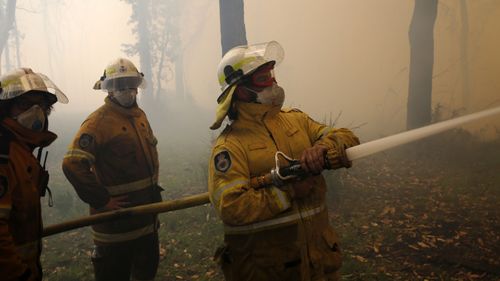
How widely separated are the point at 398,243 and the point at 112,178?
4302 mm

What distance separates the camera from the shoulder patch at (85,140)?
3914 millimetres

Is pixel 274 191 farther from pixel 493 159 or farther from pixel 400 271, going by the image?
pixel 493 159

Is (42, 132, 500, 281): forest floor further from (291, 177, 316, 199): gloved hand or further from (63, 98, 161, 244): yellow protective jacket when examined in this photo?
(291, 177, 316, 199): gloved hand

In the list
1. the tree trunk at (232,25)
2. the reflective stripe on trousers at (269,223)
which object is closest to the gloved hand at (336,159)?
the reflective stripe on trousers at (269,223)

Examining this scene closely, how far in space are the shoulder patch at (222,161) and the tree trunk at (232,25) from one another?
7.22 m

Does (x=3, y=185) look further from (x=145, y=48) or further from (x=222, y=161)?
(x=145, y=48)

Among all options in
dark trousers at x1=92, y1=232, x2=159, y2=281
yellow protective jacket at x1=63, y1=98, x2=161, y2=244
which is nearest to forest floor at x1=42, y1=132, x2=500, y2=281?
dark trousers at x1=92, y1=232, x2=159, y2=281

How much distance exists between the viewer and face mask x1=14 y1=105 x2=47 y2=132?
103 inches

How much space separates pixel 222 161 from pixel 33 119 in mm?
1545

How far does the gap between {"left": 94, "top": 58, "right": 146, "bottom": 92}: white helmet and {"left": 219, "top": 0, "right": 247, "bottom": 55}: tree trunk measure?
16.7 ft

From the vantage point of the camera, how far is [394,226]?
597cm

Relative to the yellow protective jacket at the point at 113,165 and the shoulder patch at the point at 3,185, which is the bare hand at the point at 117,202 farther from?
the shoulder patch at the point at 3,185

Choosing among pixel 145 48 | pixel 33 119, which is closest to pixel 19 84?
pixel 33 119

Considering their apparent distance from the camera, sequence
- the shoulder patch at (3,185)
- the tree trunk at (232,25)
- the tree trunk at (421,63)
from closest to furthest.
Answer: the shoulder patch at (3,185)
the tree trunk at (232,25)
the tree trunk at (421,63)
